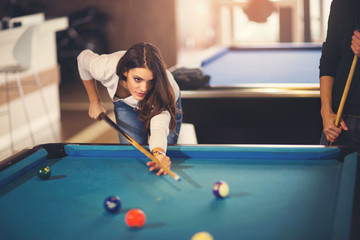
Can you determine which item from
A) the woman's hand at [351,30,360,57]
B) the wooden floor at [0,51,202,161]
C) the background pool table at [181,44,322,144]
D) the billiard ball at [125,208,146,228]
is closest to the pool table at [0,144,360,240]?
the billiard ball at [125,208,146,228]

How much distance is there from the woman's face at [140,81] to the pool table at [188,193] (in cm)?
28

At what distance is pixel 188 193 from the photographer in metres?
1.59

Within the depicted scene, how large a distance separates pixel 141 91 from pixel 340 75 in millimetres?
878

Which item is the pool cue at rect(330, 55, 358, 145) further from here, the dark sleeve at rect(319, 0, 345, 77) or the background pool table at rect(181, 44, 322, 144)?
the background pool table at rect(181, 44, 322, 144)

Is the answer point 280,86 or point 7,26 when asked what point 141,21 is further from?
point 280,86

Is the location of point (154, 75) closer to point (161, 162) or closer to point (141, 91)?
point (141, 91)

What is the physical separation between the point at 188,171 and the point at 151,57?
585 millimetres

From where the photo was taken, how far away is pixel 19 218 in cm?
144

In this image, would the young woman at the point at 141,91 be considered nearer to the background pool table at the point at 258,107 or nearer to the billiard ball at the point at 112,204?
the billiard ball at the point at 112,204

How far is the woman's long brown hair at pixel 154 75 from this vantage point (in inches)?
84.3

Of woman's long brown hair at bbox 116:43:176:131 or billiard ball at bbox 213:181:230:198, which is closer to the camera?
billiard ball at bbox 213:181:230:198

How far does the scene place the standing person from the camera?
2.13 metres

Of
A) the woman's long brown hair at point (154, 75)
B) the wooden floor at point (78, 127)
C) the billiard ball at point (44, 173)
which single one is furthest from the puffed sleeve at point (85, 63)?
the wooden floor at point (78, 127)

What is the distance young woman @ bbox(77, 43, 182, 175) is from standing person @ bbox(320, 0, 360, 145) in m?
0.68
